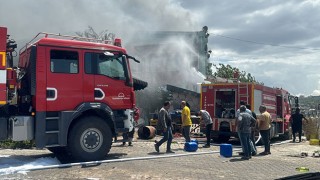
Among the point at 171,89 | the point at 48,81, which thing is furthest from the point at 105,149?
the point at 171,89

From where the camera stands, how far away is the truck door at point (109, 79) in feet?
34.0

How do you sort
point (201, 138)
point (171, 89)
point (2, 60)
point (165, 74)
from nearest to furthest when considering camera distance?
Result: point (2, 60), point (201, 138), point (171, 89), point (165, 74)

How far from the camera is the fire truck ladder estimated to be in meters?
16.9

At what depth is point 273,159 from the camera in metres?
11.9

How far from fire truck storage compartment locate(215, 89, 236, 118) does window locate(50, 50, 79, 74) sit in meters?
9.14

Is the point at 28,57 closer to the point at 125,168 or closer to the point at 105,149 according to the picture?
the point at 105,149

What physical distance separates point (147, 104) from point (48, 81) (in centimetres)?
2066

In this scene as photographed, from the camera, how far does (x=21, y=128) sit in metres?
9.53

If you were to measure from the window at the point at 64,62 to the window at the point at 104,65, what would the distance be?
0.94 ft

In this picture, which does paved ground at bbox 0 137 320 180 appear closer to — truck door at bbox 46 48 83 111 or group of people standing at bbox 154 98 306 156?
group of people standing at bbox 154 98 306 156

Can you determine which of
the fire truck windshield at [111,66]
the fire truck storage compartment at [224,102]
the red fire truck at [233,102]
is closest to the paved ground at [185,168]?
the fire truck windshield at [111,66]

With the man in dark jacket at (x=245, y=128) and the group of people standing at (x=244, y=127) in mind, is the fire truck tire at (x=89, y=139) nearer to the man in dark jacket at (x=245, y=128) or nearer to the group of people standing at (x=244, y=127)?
the group of people standing at (x=244, y=127)

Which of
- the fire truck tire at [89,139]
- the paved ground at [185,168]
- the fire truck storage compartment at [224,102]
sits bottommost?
the paved ground at [185,168]

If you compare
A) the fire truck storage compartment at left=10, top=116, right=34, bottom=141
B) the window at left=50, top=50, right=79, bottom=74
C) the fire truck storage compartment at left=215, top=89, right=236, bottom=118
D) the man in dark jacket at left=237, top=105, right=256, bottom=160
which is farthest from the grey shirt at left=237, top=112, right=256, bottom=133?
the fire truck storage compartment at left=10, top=116, right=34, bottom=141
